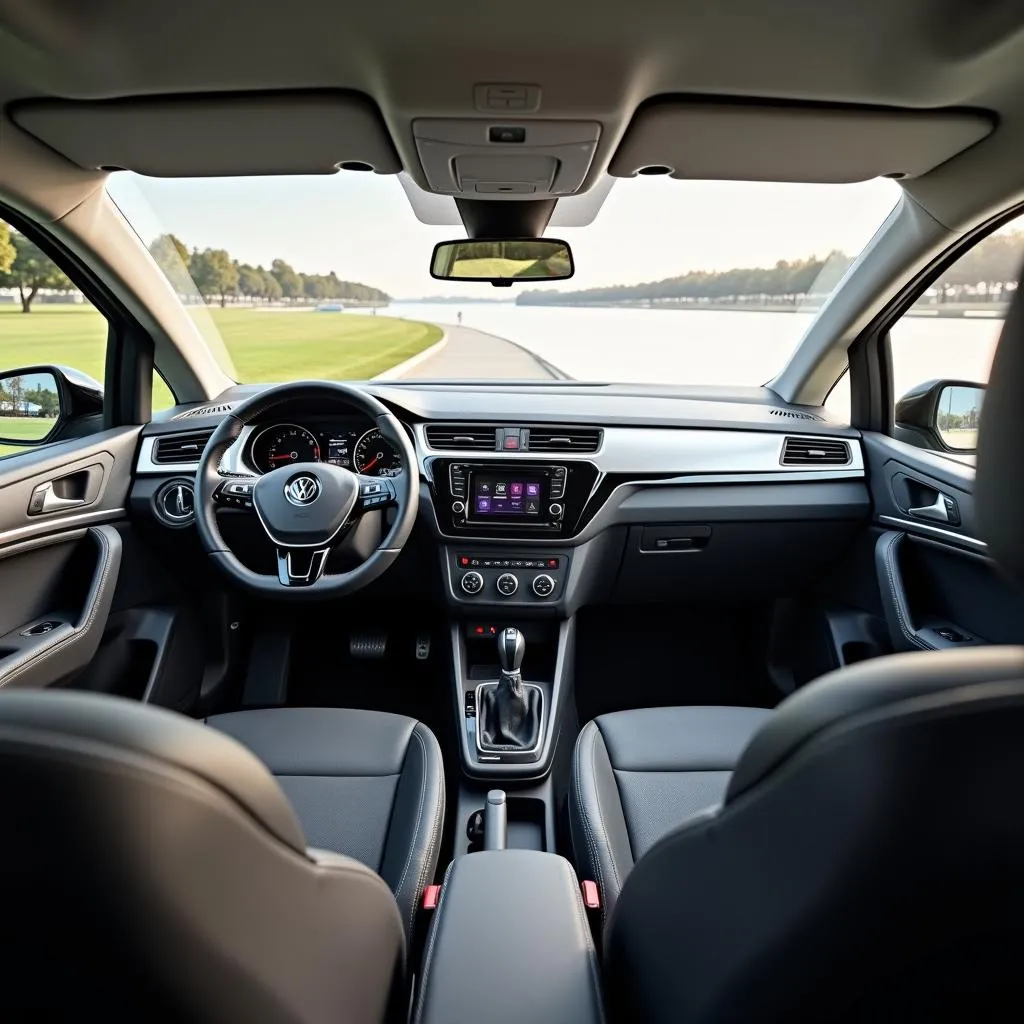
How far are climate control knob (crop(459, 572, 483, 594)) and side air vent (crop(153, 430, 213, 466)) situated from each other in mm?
1119

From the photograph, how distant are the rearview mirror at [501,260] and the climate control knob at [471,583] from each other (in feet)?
3.82

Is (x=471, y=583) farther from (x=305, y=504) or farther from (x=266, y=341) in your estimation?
(x=266, y=341)

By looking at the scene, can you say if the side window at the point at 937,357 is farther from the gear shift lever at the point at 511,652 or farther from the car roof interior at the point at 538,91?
the gear shift lever at the point at 511,652

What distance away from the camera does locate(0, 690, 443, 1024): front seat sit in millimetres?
650

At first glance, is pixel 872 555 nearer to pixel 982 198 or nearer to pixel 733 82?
pixel 982 198

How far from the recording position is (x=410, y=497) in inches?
96.3

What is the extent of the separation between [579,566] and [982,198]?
5.76 feet

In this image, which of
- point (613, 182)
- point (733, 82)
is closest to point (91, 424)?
point (613, 182)

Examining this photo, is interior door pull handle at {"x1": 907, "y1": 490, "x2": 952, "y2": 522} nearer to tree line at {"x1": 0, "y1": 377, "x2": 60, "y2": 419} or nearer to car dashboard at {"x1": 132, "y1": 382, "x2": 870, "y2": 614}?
car dashboard at {"x1": 132, "y1": 382, "x2": 870, "y2": 614}

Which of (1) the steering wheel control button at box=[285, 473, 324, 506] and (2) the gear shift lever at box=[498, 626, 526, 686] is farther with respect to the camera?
(2) the gear shift lever at box=[498, 626, 526, 686]

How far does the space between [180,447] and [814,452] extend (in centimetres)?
245

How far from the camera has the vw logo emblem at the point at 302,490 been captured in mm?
2391

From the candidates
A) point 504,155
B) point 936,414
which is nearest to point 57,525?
point 504,155

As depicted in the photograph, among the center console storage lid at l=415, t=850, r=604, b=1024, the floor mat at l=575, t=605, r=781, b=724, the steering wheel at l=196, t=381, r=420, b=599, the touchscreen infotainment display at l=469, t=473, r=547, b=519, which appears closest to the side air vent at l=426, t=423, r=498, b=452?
the touchscreen infotainment display at l=469, t=473, r=547, b=519
